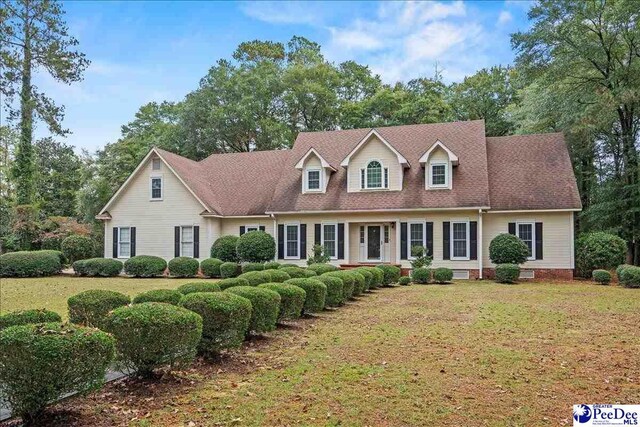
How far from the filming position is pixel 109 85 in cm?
1794

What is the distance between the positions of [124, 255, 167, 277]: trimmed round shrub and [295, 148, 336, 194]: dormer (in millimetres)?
7902

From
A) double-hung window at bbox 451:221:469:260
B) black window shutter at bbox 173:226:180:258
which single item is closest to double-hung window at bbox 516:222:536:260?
double-hung window at bbox 451:221:469:260

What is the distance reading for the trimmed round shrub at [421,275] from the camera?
2055 centimetres

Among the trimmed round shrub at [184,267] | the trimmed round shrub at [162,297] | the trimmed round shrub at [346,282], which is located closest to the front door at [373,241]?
the trimmed round shrub at [184,267]

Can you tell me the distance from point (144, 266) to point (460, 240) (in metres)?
14.8

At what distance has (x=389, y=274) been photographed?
18938 millimetres

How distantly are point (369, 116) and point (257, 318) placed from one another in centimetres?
3111

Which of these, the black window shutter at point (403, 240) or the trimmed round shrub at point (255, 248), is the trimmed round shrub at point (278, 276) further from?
the black window shutter at point (403, 240)

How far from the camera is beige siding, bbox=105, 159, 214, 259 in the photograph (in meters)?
26.1

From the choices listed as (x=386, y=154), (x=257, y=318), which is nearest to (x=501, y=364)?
(x=257, y=318)

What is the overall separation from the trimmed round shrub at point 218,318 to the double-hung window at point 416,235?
16884 mm

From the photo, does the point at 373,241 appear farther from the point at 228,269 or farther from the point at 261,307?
the point at 261,307

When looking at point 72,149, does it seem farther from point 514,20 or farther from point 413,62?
point 514,20

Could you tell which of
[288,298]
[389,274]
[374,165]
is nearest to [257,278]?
[288,298]
